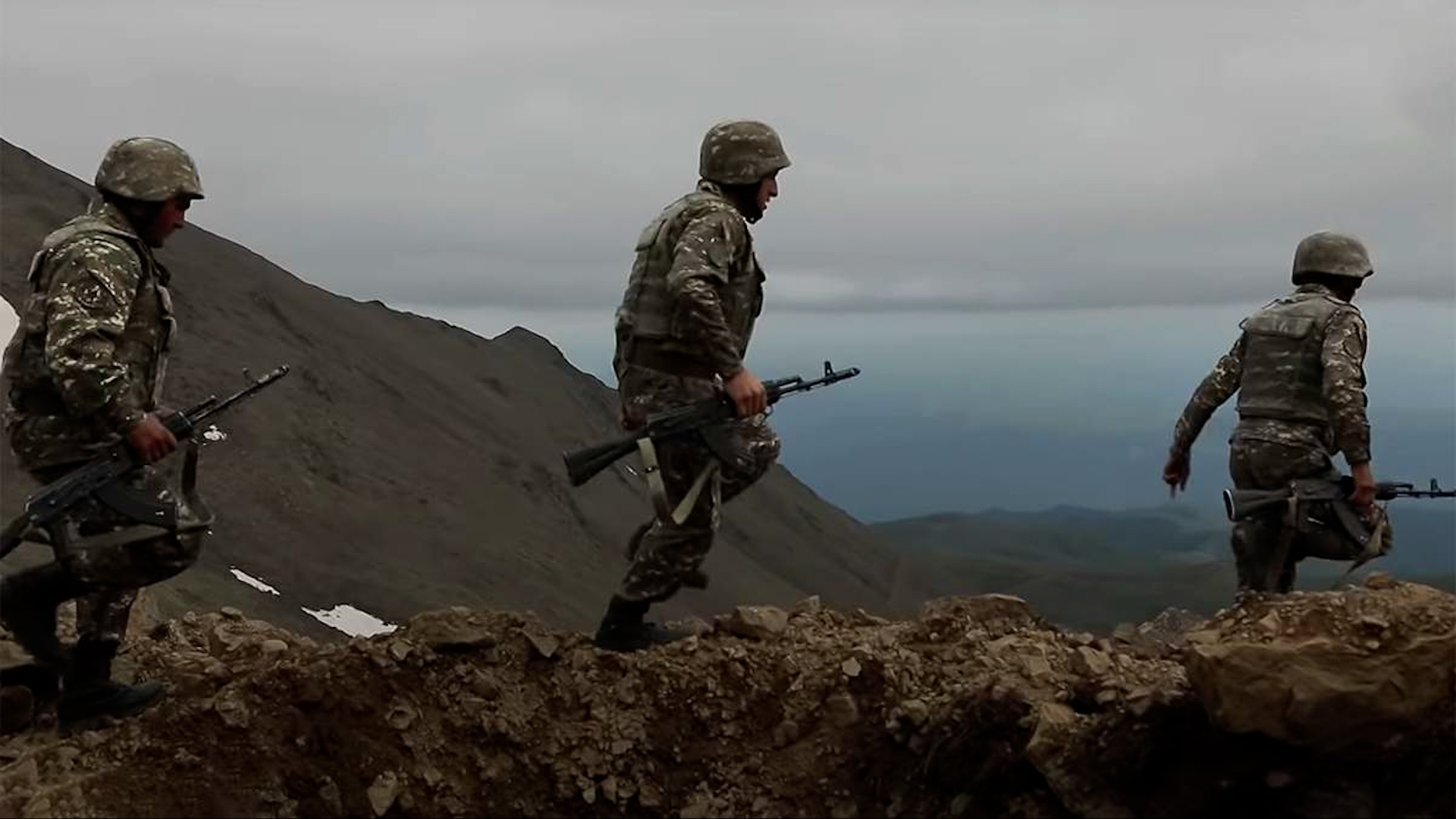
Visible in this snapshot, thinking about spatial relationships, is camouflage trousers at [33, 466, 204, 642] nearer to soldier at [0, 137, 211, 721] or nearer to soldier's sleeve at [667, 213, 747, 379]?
soldier at [0, 137, 211, 721]

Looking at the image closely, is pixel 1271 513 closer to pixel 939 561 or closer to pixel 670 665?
pixel 670 665

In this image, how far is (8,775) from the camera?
711 centimetres

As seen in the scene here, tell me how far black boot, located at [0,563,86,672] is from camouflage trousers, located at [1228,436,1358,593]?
675 cm

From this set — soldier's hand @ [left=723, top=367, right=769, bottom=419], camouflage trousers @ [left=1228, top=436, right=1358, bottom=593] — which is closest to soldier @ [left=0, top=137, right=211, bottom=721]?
soldier's hand @ [left=723, top=367, right=769, bottom=419]

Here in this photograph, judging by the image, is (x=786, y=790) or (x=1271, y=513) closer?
(x=786, y=790)

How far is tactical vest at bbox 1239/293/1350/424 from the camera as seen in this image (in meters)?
8.80

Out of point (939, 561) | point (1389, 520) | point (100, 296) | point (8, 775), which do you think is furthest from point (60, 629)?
point (939, 561)

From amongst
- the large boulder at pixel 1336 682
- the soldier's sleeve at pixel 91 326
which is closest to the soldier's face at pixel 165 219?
the soldier's sleeve at pixel 91 326

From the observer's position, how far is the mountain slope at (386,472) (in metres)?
35.3

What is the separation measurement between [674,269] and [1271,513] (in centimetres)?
423

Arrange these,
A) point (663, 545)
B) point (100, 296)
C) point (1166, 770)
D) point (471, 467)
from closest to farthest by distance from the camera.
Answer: point (1166, 770) → point (100, 296) → point (663, 545) → point (471, 467)

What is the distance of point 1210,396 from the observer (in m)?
9.49

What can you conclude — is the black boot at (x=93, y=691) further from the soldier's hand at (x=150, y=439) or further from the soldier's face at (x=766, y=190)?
the soldier's face at (x=766, y=190)

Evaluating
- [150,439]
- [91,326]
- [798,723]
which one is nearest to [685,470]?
[798,723]
